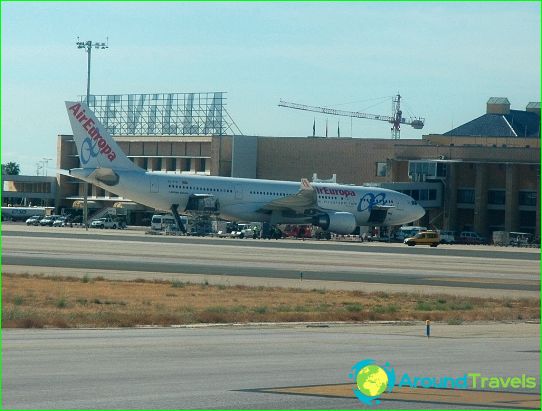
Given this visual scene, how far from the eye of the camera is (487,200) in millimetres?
127562

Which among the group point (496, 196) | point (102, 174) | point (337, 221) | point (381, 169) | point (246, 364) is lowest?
point (246, 364)

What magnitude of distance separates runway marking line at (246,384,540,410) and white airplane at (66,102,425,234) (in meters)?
83.6

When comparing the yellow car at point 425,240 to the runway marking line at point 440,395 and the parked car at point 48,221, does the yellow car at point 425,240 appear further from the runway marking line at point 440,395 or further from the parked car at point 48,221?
the runway marking line at point 440,395

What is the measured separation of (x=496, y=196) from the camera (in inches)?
5034

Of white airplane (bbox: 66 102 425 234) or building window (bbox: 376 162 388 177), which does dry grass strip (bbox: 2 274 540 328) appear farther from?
building window (bbox: 376 162 388 177)

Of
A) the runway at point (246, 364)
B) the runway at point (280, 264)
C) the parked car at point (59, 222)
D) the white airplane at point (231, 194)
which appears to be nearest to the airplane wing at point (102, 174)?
the white airplane at point (231, 194)

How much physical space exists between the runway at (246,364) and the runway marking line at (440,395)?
0.05 ft

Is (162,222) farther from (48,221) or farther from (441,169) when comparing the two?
(441,169)

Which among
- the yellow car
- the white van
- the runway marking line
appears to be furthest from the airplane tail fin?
the runway marking line

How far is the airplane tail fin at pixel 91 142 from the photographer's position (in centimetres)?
10112

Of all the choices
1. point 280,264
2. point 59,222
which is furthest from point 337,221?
point 280,264

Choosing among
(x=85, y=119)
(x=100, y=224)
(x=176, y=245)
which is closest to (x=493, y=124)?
(x=100, y=224)

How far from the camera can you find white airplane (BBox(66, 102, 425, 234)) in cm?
10112

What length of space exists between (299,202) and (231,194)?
19.9 feet
